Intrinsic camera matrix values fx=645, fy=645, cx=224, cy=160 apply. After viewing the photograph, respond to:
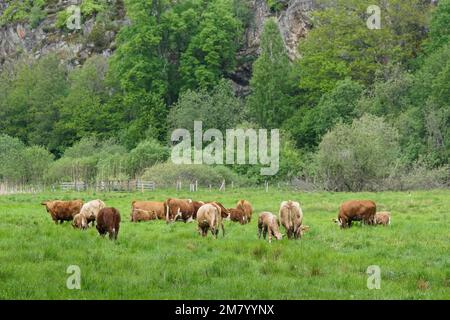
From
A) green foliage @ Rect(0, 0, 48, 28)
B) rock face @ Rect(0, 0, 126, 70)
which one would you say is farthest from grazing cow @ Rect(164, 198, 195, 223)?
green foliage @ Rect(0, 0, 48, 28)

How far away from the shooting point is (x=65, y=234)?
18438mm

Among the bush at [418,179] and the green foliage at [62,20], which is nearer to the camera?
the bush at [418,179]

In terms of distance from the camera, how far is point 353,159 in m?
47.8

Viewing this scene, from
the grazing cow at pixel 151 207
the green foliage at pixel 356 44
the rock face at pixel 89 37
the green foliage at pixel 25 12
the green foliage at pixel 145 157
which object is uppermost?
the green foliage at pixel 25 12

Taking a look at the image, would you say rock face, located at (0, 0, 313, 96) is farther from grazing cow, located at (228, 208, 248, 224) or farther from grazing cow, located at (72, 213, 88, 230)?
grazing cow, located at (72, 213, 88, 230)

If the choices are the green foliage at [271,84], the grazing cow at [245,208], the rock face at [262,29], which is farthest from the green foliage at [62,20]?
the grazing cow at [245,208]

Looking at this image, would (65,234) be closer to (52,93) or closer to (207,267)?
(207,267)

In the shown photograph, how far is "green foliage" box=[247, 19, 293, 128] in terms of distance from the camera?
232 ft

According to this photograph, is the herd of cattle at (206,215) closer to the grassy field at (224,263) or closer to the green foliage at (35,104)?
the grassy field at (224,263)

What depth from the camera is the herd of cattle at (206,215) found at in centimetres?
1859

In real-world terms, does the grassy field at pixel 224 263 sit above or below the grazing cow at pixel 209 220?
below

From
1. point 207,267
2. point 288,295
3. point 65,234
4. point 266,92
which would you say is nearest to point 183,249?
point 207,267

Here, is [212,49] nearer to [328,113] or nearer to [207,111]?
[207,111]

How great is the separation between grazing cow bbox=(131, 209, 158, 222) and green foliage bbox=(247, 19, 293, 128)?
44132 mm
